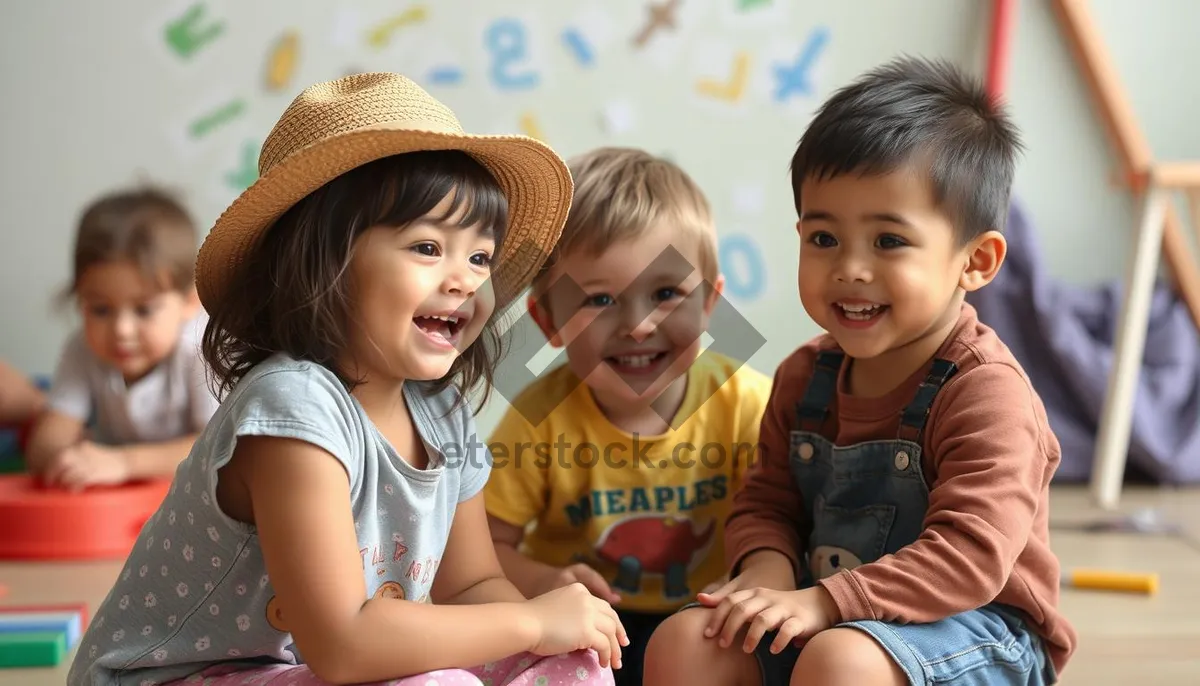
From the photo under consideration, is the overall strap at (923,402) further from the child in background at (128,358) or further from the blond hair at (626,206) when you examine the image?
the child in background at (128,358)

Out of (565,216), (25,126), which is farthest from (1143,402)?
(25,126)

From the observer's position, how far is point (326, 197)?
99 centimetres

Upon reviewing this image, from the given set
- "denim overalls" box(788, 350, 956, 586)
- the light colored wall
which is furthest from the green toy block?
the light colored wall

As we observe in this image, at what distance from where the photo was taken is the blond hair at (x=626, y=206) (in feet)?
4.32

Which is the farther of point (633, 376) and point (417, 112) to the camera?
point (633, 376)

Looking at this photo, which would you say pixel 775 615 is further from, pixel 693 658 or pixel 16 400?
pixel 16 400

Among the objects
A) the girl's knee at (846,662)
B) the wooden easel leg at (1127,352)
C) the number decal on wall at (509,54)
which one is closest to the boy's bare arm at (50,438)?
the number decal on wall at (509,54)

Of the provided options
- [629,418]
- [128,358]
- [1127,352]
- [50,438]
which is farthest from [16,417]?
[1127,352]

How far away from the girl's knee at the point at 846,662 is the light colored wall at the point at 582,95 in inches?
57.8

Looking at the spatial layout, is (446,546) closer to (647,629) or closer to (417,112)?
(647,629)

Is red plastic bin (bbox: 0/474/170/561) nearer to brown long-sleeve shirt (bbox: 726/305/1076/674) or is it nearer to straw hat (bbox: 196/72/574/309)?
straw hat (bbox: 196/72/574/309)

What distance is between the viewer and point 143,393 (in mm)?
2104

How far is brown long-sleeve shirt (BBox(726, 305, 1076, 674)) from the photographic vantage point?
3.30ft

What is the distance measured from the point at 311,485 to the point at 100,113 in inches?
65.6
